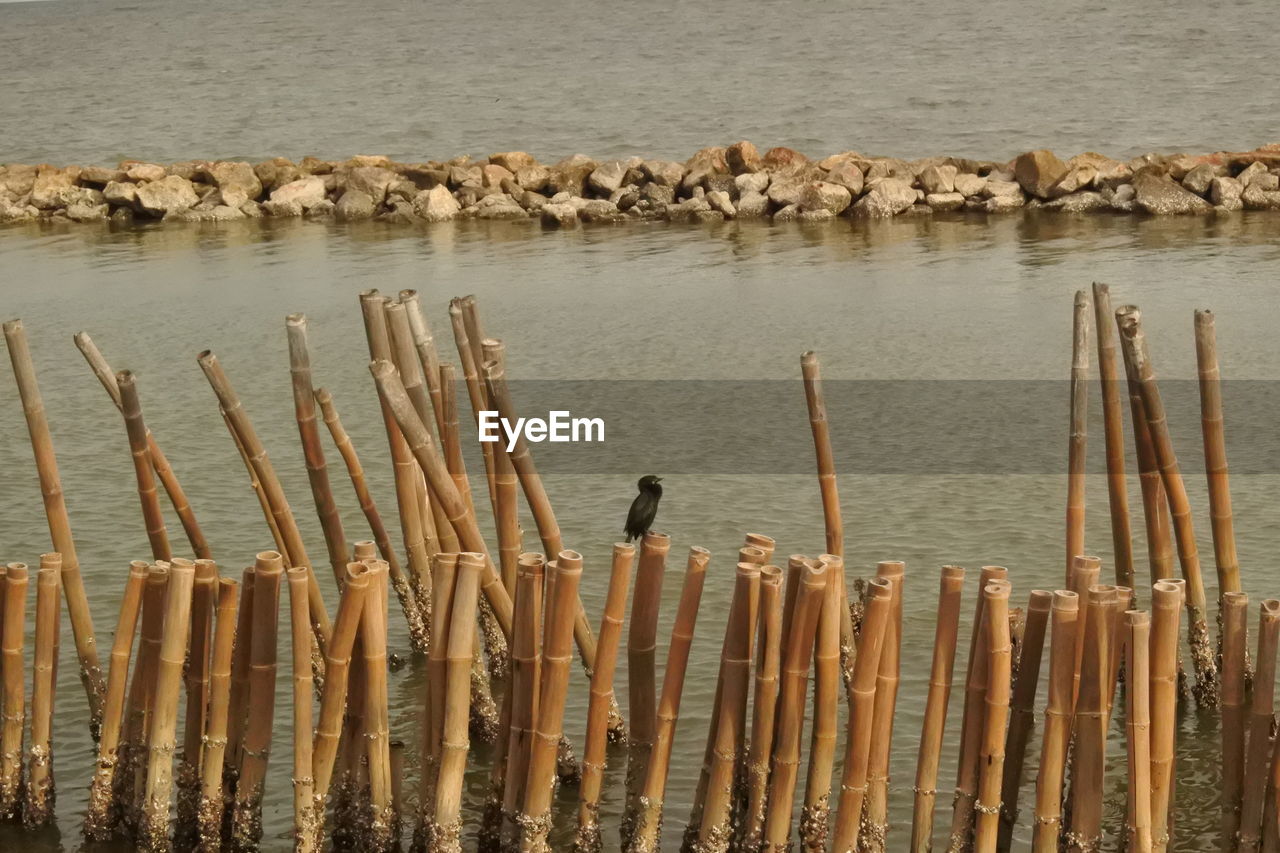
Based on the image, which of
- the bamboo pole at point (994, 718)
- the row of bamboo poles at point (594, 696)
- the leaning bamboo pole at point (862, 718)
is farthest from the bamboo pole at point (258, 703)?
the bamboo pole at point (994, 718)

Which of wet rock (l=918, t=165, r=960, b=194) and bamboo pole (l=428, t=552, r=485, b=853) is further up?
wet rock (l=918, t=165, r=960, b=194)

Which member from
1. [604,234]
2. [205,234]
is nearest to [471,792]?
[604,234]

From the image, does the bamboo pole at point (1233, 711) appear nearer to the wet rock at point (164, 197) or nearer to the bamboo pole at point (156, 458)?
the bamboo pole at point (156, 458)

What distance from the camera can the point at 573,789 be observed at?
764 cm

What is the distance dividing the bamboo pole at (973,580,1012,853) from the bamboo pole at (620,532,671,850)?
1211mm

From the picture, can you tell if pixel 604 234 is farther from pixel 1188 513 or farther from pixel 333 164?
pixel 1188 513

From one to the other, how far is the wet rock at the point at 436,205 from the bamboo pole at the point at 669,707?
67.6 ft

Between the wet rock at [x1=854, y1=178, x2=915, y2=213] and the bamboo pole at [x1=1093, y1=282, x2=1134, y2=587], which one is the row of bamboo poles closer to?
the bamboo pole at [x1=1093, y1=282, x2=1134, y2=587]

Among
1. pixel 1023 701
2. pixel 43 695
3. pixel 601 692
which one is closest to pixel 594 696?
pixel 601 692

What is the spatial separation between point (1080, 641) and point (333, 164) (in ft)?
83.3

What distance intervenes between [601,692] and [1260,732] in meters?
2.38

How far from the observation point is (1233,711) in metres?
6.37

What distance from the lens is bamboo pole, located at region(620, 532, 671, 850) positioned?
6.49 m

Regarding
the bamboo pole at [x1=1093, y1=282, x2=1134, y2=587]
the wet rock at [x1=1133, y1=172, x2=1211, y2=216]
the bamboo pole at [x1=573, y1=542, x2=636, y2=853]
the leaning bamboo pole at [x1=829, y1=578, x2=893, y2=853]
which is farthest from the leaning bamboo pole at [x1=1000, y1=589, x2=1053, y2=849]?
the wet rock at [x1=1133, y1=172, x2=1211, y2=216]
